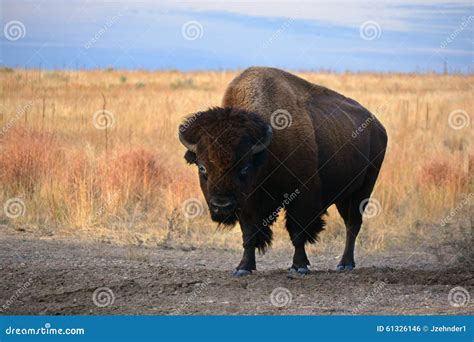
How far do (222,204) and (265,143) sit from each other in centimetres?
107

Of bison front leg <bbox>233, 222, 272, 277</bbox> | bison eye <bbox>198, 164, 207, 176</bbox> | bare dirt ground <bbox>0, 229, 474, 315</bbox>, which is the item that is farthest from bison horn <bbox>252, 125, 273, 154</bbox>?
bare dirt ground <bbox>0, 229, 474, 315</bbox>

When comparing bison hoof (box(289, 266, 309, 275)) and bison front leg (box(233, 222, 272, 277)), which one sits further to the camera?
bison hoof (box(289, 266, 309, 275))

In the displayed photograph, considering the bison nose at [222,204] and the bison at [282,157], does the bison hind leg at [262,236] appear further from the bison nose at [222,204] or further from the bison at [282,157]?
the bison nose at [222,204]

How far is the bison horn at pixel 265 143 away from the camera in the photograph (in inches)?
377

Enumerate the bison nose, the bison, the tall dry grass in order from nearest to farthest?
the bison nose
the bison
the tall dry grass

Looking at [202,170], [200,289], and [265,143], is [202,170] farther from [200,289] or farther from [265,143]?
[200,289]

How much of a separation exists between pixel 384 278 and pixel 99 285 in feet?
11.2

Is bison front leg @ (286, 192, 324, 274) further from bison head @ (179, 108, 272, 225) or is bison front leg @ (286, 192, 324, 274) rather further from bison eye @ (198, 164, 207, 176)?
bison eye @ (198, 164, 207, 176)

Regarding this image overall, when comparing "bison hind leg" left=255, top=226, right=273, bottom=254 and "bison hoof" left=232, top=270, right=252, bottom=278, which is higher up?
"bison hind leg" left=255, top=226, right=273, bottom=254

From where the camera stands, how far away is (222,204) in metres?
8.99

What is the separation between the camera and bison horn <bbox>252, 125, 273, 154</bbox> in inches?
377

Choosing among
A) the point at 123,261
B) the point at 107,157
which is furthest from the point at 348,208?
the point at 107,157

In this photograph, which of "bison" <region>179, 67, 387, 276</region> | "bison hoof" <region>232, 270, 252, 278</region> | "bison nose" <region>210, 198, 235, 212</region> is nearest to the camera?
"bison nose" <region>210, 198, 235, 212</region>

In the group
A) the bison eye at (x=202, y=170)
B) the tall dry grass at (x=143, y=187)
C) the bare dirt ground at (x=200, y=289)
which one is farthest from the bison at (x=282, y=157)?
the tall dry grass at (x=143, y=187)
